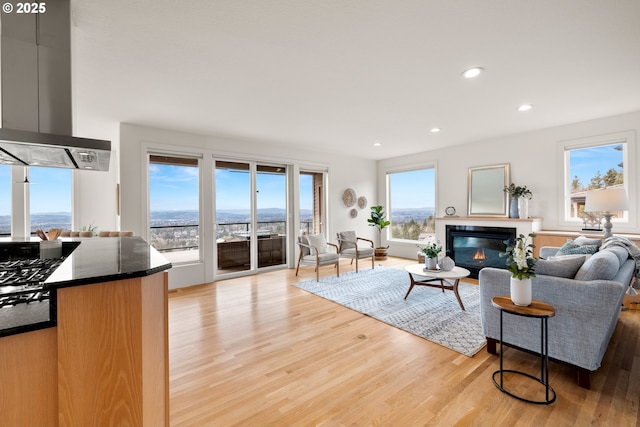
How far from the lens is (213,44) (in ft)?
7.31

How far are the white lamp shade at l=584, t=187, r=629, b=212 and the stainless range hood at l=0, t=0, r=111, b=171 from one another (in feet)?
16.5

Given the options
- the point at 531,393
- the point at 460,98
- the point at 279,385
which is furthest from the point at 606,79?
the point at 279,385

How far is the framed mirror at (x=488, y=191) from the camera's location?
5109 mm

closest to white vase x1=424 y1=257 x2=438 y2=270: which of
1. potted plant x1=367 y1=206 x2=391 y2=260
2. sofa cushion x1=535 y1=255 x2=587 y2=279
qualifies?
sofa cushion x1=535 y1=255 x2=587 y2=279

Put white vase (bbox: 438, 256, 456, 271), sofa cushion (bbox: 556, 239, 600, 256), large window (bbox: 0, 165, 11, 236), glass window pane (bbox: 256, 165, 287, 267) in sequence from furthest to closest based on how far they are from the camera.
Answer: glass window pane (bbox: 256, 165, 287, 267), large window (bbox: 0, 165, 11, 236), white vase (bbox: 438, 256, 456, 271), sofa cushion (bbox: 556, 239, 600, 256)

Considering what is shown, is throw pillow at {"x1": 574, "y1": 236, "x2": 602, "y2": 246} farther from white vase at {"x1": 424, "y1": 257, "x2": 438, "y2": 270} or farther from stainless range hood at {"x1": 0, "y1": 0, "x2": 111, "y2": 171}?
stainless range hood at {"x1": 0, "y1": 0, "x2": 111, "y2": 171}

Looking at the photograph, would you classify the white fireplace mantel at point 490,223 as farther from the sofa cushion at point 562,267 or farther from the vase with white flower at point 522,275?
the vase with white flower at point 522,275

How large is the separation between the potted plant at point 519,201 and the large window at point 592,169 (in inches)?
19.1

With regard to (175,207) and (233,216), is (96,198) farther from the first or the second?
(233,216)

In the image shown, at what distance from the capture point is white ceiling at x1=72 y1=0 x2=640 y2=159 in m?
1.87

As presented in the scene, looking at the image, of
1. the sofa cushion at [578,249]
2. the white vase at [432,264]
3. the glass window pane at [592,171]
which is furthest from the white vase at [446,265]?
the glass window pane at [592,171]

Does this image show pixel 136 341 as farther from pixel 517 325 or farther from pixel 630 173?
pixel 630 173

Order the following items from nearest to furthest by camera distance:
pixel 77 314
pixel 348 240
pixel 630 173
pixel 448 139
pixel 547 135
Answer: pixel 77 314 → pixel 630 173 → pixel 547 135 → pixel 448 139 → pixel 348 240

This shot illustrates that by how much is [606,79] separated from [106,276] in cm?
433
